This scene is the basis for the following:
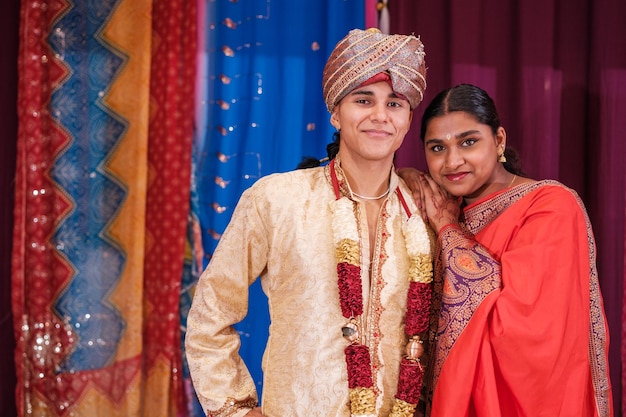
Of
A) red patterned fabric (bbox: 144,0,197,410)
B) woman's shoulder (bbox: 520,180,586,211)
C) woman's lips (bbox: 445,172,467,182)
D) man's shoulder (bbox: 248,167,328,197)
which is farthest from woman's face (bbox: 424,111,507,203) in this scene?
red patterned fabric (bbox: 144,0,197,410)

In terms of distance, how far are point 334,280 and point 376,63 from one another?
63 cm

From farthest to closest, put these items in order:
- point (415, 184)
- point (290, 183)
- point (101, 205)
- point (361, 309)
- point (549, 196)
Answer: point (101, 205)
point (415, 184)
point (549, 196)
point (290, 183)
point (361, 309)

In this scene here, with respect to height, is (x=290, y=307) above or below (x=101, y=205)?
below

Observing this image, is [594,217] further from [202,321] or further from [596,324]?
[202,321]

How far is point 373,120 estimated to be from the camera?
6.28 ft

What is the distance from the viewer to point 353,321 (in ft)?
5.96

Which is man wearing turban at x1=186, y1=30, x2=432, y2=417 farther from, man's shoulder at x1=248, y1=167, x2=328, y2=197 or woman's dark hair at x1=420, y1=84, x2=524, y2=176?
woman's dark hair at x1=420, y1=84, x2=524, y2=176

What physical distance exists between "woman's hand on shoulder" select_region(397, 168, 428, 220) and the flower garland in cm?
17

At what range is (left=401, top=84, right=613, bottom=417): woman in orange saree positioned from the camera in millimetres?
1866

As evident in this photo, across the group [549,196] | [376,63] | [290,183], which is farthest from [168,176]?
[549,196]

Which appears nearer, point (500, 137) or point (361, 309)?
point (361, 309)

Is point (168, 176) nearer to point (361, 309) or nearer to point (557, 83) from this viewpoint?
point (361, 309)

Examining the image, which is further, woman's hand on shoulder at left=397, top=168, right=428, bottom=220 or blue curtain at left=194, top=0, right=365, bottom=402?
blue curtain at left=194, top=0, right=365, bottom=402

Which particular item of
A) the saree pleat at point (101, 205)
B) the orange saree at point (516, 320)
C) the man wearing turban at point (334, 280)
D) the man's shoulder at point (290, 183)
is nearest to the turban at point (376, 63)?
the man wearing turban at point (334, 280)
